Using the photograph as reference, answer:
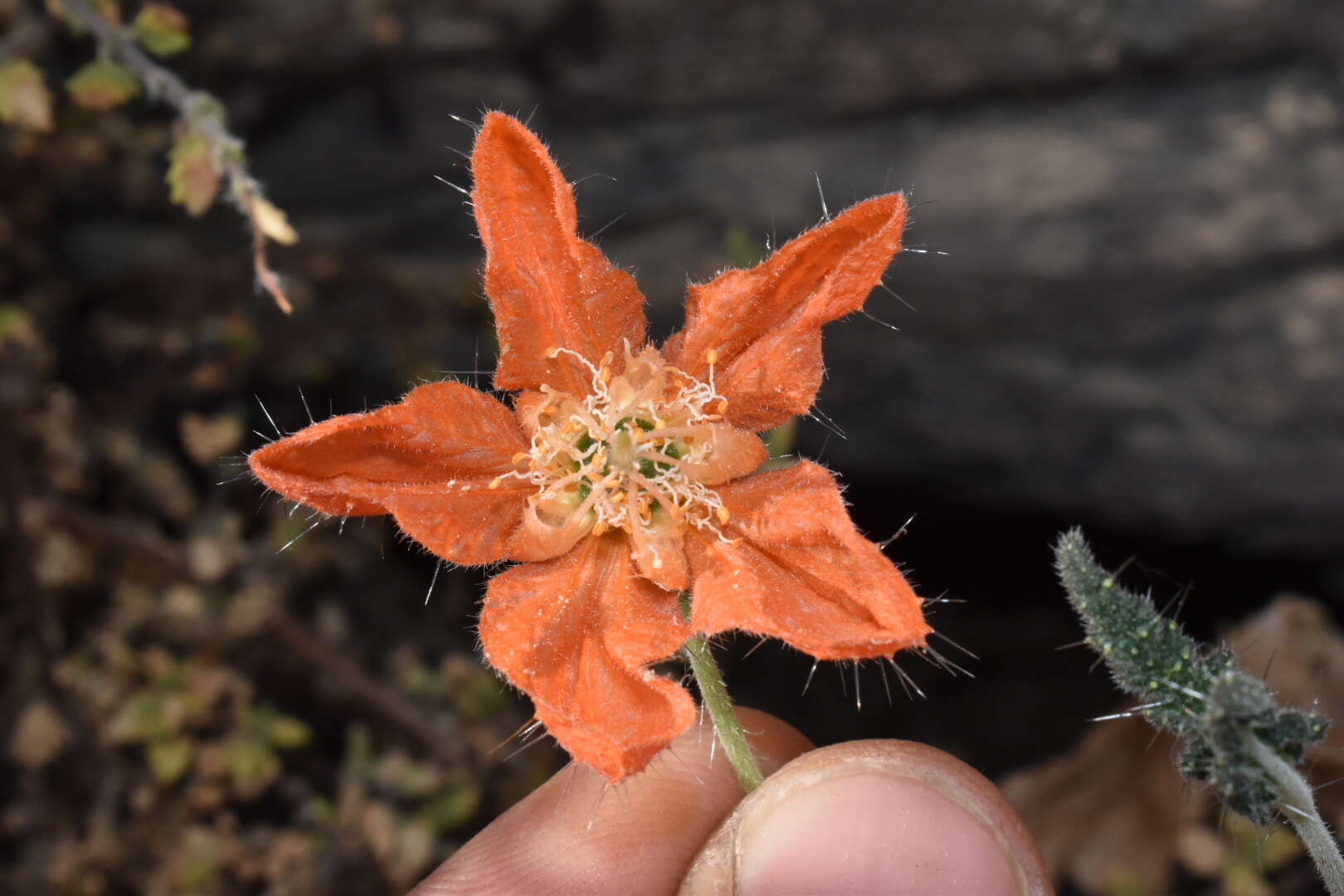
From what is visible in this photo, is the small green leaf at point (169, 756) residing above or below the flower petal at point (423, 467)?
below

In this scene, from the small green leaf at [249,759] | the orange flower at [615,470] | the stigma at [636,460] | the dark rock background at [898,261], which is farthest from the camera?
the dark rock background at [898,261]

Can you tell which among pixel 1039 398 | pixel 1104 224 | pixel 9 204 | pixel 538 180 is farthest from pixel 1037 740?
pixel 9 204

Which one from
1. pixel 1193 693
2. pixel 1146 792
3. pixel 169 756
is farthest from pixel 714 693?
pixel 1146 792

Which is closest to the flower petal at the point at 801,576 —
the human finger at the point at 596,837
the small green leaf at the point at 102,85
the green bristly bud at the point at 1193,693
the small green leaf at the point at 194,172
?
the green bristly bud at the point at 1193,693

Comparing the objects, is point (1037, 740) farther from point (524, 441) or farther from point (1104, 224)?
A: point (524, 441)

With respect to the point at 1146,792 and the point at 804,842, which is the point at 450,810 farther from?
the point at 1146,792

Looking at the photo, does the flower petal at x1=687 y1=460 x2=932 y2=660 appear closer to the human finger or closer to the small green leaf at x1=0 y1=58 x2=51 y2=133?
the human finger

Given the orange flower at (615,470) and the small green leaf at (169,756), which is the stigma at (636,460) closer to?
the orange flower at (615,470)
